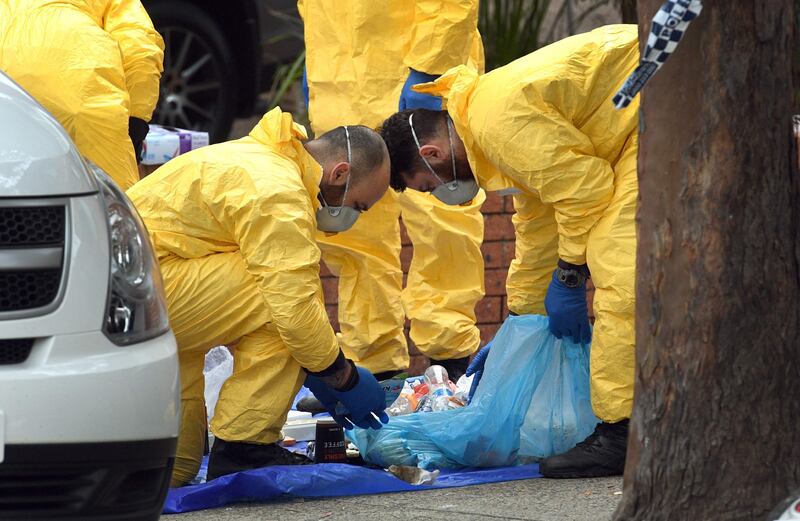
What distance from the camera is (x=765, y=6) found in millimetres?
2652

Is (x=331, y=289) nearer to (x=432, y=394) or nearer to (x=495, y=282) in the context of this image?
(x=495, y=282)

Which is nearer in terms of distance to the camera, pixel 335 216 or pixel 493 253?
pixel 335 216

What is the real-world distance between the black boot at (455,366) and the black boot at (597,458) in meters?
1.31

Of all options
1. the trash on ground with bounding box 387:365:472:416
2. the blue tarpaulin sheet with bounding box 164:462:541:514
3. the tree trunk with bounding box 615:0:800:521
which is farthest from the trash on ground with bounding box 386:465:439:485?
the tree trunk with bounding box 615:0:800:521

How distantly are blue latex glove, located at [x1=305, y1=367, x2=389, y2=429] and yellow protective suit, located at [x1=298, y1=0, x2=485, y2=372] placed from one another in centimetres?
108

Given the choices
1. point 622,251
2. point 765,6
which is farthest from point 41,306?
point 622,251

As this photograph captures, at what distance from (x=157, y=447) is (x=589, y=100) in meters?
1.88

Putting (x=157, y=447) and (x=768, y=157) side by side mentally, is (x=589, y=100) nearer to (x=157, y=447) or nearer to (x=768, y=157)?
(x=768, y=157)

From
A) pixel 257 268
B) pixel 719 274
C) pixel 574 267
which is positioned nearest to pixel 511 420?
pixel 574 267

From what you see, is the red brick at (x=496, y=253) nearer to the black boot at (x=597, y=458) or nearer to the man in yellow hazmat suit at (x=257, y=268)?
the man in yellow hazmat suit at (x=257, y=268)

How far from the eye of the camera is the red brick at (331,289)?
5969 mm

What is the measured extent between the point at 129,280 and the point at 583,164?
65.9 inches

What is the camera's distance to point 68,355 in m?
2.35

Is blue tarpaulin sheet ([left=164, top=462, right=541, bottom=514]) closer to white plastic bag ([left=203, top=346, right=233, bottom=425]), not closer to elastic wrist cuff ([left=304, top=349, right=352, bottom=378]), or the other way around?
elastic wrist cuff ([left=304, top=349, right=352, bottom=378])
